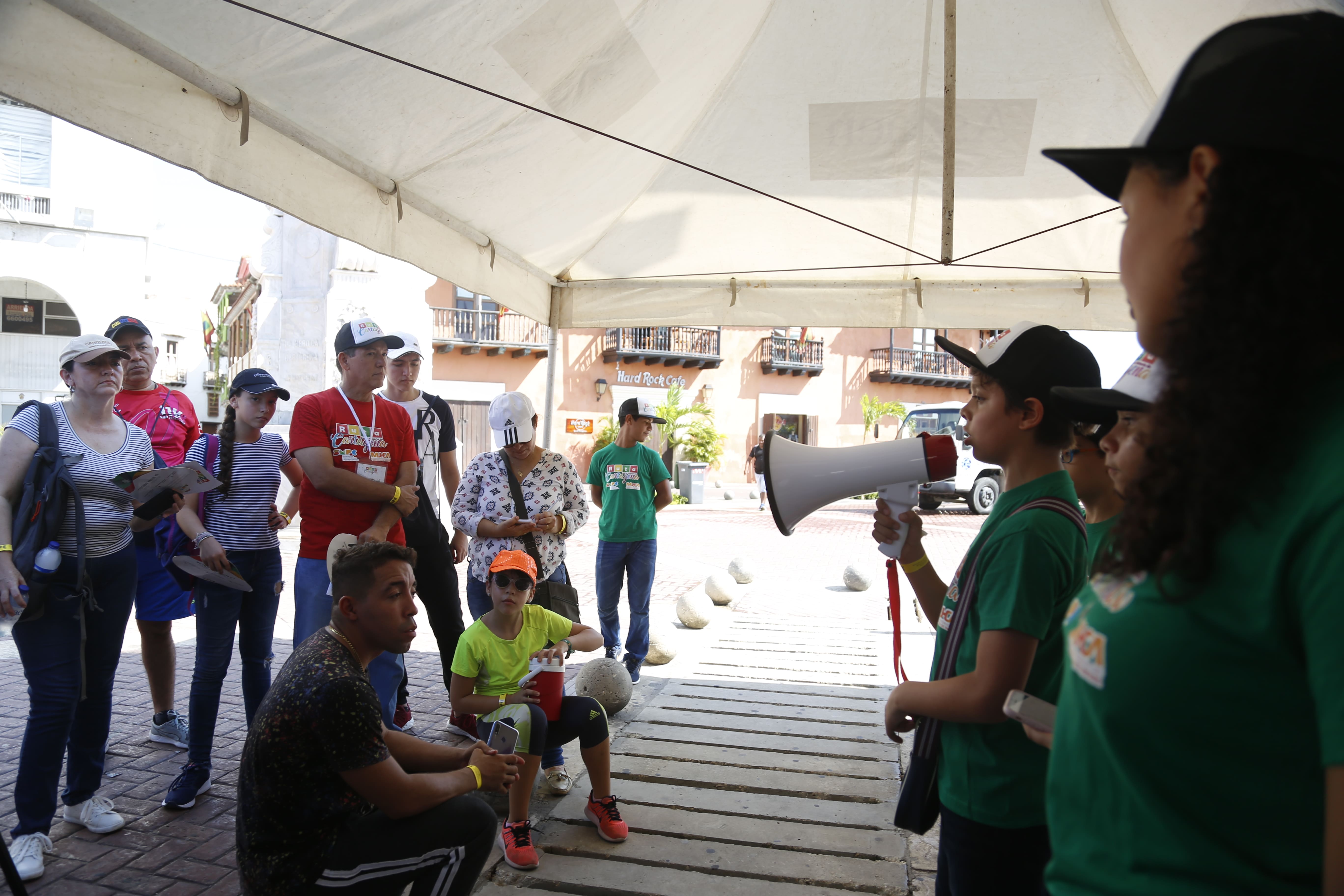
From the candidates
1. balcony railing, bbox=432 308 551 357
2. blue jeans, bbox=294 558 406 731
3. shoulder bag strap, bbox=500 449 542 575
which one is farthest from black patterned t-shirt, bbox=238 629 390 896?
balcony railing, bbox=432 308 551 357

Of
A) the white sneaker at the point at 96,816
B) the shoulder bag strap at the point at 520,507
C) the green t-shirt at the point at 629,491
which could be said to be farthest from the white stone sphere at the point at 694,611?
the white sneaker at the point at 96,816

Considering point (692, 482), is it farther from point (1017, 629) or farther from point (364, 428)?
point (1017, 629)

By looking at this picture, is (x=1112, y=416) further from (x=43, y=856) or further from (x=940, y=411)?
(x=940, y=411)

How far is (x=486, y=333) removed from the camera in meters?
27.7

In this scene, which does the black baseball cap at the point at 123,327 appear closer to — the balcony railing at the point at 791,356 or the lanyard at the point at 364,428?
the lanyard at the point at 364,428

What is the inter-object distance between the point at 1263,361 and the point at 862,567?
32.1ft

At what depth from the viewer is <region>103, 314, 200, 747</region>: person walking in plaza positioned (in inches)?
178

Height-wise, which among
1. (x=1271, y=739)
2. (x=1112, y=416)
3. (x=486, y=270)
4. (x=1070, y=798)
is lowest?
(x=1070, y=798)

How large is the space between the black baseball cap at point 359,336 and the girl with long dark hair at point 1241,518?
147 inches

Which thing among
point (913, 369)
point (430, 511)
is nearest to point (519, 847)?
point (430, 511)

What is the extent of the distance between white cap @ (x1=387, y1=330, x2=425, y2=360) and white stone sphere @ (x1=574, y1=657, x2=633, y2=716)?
6.90 feet

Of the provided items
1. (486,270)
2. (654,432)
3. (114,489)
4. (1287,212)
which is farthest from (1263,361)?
(654,432)

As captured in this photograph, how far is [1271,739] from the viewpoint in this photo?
0.72 m

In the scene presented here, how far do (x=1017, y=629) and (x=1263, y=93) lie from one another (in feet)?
3.67
